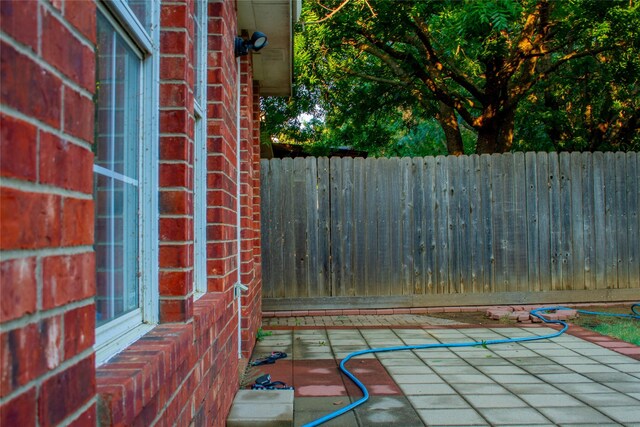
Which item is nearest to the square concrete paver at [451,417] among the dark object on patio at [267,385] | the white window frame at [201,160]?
the dark object on patio at [267,385]

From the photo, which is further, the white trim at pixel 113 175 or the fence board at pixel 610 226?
the fence board at pixel 610 226

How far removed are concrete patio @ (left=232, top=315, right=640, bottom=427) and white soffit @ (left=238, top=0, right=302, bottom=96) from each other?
114 inches

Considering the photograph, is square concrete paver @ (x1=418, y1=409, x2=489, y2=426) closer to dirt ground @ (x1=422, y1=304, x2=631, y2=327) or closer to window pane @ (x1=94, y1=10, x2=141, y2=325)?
window pane @ (x1=94, y1=10, x2=141, y2=325)

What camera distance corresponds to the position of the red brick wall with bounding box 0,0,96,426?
2.53ft

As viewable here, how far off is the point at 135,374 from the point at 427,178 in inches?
253

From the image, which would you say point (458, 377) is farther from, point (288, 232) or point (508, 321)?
point (288, 232)

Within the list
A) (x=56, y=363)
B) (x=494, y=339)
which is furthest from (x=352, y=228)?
(x=56, y=363)

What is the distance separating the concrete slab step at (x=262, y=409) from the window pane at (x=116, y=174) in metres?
1.57

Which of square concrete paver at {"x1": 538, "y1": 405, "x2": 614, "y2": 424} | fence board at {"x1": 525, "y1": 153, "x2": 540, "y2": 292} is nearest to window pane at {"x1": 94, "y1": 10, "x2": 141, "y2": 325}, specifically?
square concrete paver at {"x1": 538, "y1": 405, "x2": 614, "y2": 424}

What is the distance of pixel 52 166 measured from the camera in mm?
906

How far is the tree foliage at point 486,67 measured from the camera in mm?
7559

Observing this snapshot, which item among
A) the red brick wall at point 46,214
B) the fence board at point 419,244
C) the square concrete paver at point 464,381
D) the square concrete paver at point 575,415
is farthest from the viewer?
the fence board at point 419,244

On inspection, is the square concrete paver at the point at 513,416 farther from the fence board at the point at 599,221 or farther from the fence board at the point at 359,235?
the fence board at the point at 599,221

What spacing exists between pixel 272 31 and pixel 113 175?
3.71 meters
